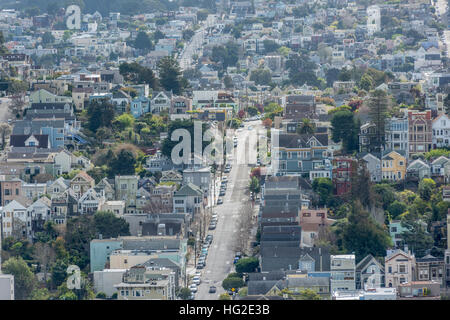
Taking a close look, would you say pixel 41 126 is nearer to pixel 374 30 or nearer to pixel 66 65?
pixel 66 65

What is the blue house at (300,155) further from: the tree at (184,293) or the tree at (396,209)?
the tree at (184,293)

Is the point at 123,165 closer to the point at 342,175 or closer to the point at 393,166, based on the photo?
the point at 342,175

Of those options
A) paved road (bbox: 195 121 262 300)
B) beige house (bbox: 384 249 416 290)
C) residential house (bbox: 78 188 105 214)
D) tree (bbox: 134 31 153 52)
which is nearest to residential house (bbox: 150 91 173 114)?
paved road (bbox: 195 121 262 300)

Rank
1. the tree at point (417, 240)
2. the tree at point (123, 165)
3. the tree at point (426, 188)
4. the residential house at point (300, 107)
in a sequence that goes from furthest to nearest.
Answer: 1. the residential house at point (300, 107)
2. the tree at point (123, 165)
3. the tree at point (426, 188)
4. the tree at point (417, 240)

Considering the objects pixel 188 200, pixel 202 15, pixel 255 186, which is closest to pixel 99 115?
pixel 255 186

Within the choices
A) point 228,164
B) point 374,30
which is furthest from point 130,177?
point 374,30

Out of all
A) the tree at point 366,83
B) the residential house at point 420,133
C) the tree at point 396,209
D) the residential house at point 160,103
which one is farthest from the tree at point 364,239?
the tree at point 366,83
